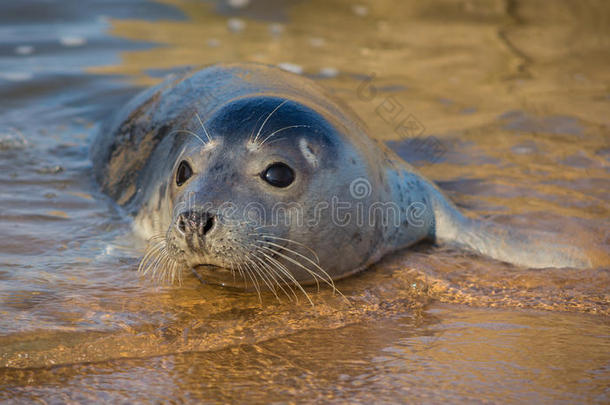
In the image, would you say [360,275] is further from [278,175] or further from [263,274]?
[278,175]

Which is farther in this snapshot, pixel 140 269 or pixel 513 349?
pixel 140 269

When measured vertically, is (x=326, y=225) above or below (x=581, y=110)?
below

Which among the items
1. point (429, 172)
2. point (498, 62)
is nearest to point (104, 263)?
point (429, 172)

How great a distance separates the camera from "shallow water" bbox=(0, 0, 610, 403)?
296 cm

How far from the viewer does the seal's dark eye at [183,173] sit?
156 inches

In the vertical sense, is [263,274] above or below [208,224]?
below

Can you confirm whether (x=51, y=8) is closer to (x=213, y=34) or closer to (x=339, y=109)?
(x=213, y=34)

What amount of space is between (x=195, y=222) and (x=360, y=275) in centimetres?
104

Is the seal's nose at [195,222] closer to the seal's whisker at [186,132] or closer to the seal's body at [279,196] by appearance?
the seal's body at [279,196]

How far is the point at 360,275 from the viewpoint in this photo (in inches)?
163

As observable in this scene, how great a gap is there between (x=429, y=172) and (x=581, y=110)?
78.4 inches

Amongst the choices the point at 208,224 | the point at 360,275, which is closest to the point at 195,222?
the point at 208,224

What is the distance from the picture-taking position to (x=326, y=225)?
394cm

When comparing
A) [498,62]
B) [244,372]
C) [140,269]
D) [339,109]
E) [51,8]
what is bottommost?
[244,372]
